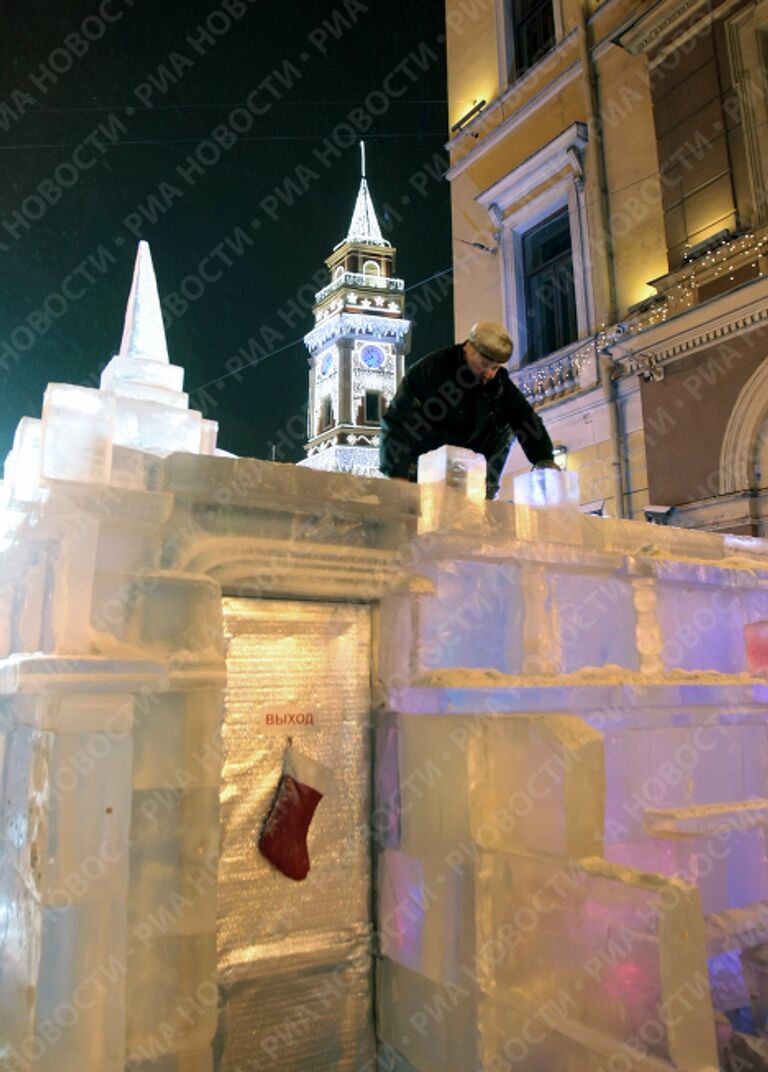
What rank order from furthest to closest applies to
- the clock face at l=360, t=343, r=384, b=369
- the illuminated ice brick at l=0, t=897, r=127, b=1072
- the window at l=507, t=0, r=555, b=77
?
the clock face at l=360, t=343, r=384, b=369 → the window at l=507, t=0, r=555, b=77 → the illuminated ice brick at l=0, t=897, r=127, b=1072

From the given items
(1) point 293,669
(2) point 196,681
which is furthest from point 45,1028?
(1) point 293,669

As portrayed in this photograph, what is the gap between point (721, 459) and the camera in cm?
1037

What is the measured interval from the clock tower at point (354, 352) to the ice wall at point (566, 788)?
35100 millimetres

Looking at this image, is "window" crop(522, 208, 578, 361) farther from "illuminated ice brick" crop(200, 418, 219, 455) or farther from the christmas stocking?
the christmas stocking

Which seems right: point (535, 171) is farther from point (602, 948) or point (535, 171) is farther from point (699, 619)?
point (602, 948)

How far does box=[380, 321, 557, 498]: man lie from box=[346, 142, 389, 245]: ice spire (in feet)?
137

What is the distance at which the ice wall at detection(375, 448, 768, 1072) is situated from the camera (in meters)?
3.05

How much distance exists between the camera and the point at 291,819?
3.75 metres

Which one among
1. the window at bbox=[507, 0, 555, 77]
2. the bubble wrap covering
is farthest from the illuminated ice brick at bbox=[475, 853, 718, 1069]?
the window at bbox=[507, 0, 555, 77]

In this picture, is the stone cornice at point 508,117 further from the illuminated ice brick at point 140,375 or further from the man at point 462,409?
the illuminated ice brick at point 140,375

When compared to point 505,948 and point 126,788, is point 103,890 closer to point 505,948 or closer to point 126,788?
point 126,788

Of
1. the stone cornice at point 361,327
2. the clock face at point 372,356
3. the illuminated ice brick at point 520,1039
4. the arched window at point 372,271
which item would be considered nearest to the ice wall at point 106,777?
the illuminated ice brick at point 520,1039

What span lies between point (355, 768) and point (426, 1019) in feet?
3.92

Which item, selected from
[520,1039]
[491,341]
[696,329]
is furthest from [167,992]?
[696,329]
